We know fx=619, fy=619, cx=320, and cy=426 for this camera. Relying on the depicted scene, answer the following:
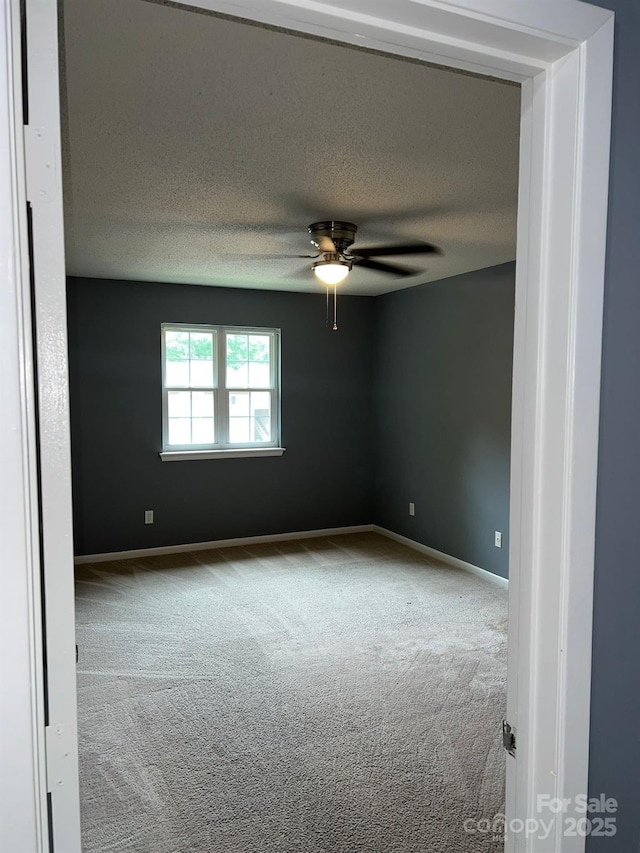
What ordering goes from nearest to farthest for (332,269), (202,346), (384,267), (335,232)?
(335,232)
(332,269)
(384,267)
(202,346)

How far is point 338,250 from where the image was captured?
3.58m

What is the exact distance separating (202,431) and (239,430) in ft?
A: 1.19

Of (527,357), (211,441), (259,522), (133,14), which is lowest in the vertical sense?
(259,522)

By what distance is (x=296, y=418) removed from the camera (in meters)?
6.18

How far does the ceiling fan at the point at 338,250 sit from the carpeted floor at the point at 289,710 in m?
2.25

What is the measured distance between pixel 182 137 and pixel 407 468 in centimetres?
425

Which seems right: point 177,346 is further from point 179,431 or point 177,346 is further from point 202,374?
point 179,431

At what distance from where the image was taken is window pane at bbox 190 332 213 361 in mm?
5773

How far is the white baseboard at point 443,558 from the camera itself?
4.93m

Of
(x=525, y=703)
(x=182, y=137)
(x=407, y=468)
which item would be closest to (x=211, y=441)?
→ (x=407, y=468)

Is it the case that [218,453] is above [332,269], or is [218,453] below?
below

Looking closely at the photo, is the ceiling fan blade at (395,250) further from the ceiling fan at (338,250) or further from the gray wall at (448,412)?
the gray wall at (448,412)

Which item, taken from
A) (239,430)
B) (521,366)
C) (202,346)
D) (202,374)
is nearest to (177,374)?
(202,374)

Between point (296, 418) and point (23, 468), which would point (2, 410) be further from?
point (296, 418)
